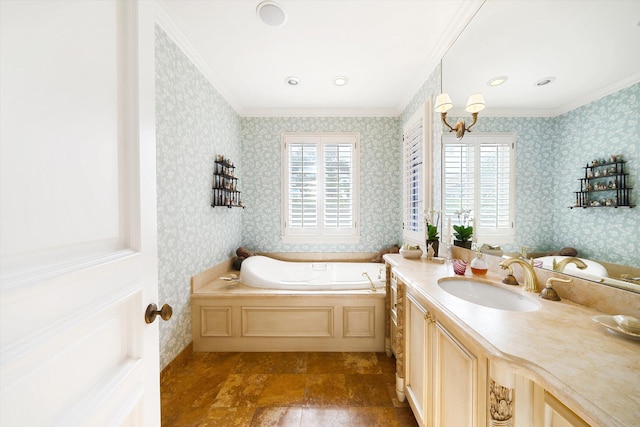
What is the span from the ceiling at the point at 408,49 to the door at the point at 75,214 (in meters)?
1.50

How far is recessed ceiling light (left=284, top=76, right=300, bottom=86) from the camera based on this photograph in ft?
8.57

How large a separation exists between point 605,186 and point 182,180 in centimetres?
253

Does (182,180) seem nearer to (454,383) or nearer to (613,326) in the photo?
(454,383)

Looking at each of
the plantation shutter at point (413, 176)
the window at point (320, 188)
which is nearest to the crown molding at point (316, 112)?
the window at point (320, 188)

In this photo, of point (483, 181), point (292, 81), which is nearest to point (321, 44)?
point (292, 81)

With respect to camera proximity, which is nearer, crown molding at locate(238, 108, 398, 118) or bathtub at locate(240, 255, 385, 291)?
bathtub at locate(240, 255, 385, 291)

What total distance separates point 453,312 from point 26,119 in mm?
1252

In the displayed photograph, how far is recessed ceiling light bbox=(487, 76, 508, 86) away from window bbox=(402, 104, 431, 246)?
82cm

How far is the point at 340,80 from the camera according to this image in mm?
2639

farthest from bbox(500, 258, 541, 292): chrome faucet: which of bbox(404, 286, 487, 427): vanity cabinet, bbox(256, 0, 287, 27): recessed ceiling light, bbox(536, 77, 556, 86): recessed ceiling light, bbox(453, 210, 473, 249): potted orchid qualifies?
bbox(256, 0, 287, 27): recessed ceiling light

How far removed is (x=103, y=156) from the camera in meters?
0.57

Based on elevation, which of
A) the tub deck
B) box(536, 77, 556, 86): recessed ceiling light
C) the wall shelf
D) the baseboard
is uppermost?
box(536, 77, 556, 86): recessed ceiling light

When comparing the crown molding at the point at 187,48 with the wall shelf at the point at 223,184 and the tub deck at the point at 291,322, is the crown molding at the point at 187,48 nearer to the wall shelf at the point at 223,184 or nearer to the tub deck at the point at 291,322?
the wall shelf at the point at 223,184

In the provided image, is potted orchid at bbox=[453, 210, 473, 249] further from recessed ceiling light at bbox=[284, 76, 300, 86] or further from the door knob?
recessed ceiling light at bbox=[284, 76, 300, 86]
